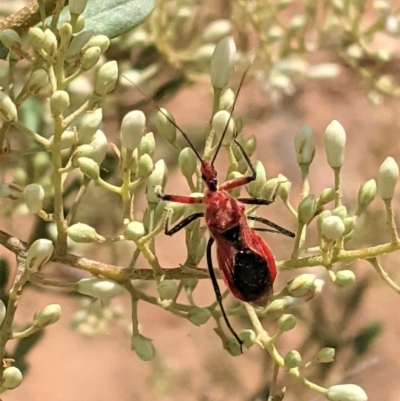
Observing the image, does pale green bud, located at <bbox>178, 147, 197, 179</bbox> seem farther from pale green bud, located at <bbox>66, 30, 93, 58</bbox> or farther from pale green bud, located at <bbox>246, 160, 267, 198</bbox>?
pale green bud, located at <bbox>66, 30, 93, 58</bbox>

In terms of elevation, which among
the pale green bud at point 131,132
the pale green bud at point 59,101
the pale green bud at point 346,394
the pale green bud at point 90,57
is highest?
the pale green bud at point 90,57

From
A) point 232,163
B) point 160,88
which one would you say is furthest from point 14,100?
point 160,88

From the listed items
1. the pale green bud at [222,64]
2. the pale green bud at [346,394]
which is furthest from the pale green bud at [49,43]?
the pale green bud at [346,394]

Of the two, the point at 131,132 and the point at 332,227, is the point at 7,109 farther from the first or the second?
the point at 332,227

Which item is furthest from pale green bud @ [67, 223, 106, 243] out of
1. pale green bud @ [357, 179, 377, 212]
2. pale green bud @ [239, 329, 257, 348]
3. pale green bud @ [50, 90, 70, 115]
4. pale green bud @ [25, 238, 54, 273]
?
pale green bud @ [357, 179, 377, 212]

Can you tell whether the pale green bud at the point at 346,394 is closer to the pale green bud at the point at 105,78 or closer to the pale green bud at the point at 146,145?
the pale green bud at the point at 146,145

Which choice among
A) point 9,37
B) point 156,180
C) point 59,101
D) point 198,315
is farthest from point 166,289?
point 9,37
